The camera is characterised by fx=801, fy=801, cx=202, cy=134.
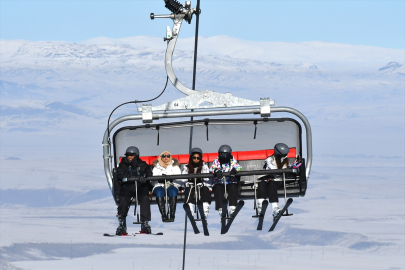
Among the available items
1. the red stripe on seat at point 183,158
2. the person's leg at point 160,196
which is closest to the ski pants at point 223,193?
the person's leg at point 160,196

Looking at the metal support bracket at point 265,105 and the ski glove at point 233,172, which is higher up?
the metal support bracket at point 265,105

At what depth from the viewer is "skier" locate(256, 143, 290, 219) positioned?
18328 millimetres

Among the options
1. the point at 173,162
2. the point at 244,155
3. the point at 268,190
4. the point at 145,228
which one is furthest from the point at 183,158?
the point at 145,228

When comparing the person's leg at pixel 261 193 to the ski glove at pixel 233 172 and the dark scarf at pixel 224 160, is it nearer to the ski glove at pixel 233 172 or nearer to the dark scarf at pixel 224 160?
the dark scarf at pixel 224 160

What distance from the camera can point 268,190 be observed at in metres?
18.4

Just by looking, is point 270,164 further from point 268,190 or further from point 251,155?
point 251,155

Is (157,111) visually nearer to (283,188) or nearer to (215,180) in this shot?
(215,180)

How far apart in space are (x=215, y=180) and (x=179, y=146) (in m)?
2.35

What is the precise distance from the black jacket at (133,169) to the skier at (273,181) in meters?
2.59

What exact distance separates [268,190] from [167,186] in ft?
7.67

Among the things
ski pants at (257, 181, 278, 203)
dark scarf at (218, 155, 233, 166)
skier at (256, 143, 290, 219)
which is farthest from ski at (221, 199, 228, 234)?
dark scarf at (218, 155, 233, 166)

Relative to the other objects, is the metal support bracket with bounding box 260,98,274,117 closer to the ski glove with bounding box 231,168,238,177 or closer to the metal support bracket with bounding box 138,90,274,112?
the metal support bracket with bounding box 138,90,274,112

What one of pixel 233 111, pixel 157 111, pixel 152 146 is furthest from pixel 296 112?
pixel 152 146

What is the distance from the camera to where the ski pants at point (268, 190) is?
18.3 m
